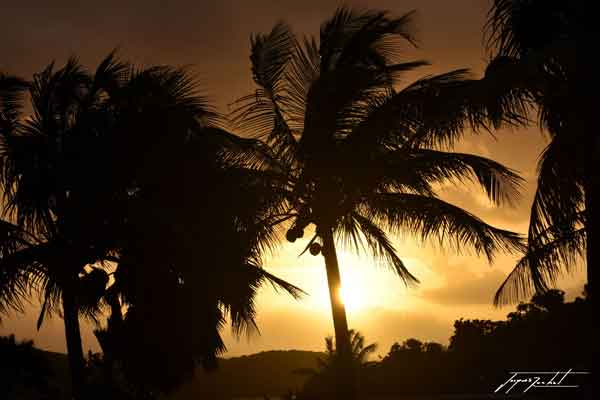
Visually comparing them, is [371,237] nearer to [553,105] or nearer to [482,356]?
[553,105]

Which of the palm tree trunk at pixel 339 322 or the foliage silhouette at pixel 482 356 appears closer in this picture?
the palm tree trunk at pixel 339 322

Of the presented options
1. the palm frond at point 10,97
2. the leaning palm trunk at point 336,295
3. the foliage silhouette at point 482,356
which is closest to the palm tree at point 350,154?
the leaning palm trunk at point 336,295

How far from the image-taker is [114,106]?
13602mm

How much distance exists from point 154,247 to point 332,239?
339cm

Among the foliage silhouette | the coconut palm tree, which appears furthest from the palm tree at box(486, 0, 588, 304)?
the foliage silhouette

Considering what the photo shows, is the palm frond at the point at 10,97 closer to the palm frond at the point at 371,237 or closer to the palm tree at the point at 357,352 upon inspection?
the palm frond at the point at 371,237

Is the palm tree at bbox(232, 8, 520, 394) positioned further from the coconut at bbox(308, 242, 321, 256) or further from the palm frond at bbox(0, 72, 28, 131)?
the palm frond at bbox(0, 72, 28, 131)

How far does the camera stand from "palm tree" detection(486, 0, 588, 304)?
6.80m

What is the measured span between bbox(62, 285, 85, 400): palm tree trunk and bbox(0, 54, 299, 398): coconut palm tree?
2 cm

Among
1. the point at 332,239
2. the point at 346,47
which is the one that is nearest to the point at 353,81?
the point at 346,47

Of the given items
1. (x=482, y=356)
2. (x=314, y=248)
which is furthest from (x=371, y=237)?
(x=482, y=356)

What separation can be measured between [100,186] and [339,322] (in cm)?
499

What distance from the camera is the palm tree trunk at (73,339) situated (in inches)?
491

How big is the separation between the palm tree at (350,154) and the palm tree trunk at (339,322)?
20 millimetres
